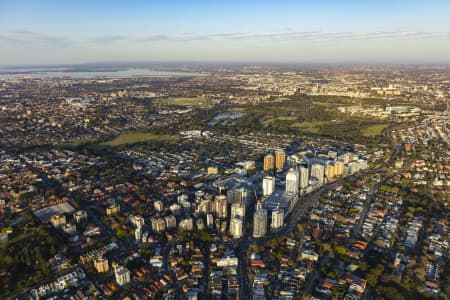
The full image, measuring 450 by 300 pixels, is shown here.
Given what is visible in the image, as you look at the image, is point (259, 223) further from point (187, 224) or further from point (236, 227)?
point (187, 224)

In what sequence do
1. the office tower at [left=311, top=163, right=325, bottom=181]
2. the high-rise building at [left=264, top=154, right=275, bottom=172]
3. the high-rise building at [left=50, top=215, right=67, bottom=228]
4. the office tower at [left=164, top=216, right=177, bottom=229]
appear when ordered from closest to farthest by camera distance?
the office tower at [left=164, top=216, right=177, bottom=229]
the high-rise building at [left=50, top=215, right=67, bottom=228]
the office tower at [left=311, top=163, right=325, bottom=181]
the high-rise building at [left=264, top=154, right=275, bottom=172]

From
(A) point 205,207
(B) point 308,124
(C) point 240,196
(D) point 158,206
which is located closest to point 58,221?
(D) point 158,206

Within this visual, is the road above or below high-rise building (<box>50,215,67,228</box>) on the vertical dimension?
below

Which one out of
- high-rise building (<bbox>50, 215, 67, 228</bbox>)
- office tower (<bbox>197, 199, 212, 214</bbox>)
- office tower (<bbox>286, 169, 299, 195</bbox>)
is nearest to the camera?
high-rise building (<bbox>50, 215, 67, 228</bbox>)

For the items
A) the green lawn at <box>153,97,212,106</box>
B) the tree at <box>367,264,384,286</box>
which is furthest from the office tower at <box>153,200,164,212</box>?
the green lawn at <box>153,97,212,106</box>

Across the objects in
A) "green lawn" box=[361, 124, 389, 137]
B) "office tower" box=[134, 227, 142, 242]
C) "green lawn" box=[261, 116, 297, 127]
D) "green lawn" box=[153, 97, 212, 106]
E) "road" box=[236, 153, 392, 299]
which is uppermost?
"green lawn" box=[153, 97, 212, 106]

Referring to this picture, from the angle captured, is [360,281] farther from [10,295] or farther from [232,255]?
[10,295]

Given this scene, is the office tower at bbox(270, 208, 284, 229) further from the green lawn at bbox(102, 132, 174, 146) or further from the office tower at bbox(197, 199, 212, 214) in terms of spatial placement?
the green lawn at bbox(102, 132, 174, 146)

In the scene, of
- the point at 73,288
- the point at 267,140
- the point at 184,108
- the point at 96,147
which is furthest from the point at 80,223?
the point at 184,108
